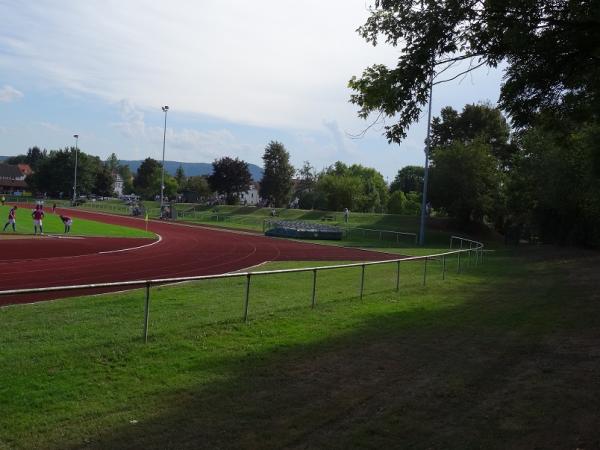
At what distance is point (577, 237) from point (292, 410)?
4177cm

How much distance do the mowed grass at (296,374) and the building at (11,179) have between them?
6229 inches

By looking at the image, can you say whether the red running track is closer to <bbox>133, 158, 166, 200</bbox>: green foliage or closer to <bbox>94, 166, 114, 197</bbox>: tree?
<bbox>94, 166, 114, 197</bbox>: tree

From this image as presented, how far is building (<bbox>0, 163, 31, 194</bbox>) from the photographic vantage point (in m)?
157

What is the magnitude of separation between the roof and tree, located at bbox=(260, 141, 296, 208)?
93.2 meters

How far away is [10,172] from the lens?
168500 mm

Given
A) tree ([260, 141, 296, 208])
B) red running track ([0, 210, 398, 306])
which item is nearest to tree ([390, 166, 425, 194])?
tree ([260, 141, 296, 208])

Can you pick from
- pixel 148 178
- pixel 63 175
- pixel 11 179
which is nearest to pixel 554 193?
pixel 63 175

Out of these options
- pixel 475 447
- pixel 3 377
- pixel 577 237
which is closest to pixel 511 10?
pixel 475 447

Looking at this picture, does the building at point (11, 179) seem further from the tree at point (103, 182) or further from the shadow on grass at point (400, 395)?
the shadow on grass at point (400, 395)

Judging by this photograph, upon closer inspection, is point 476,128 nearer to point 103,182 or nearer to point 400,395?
point 400,395

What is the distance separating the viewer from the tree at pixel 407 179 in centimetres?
13988

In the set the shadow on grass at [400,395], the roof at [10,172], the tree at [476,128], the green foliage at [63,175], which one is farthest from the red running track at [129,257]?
the roof at [10,172]

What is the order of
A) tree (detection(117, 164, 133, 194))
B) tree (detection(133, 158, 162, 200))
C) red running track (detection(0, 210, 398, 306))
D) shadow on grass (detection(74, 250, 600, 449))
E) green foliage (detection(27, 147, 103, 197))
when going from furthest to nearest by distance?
1. tree (detection(117, 164, 133, 194))
2. tree (detection(133, 158, 162, 200))
3. green foliage (detection(27, 147, 103, 197))
4. red running track (detection(0, 210, 398, 306))
5. shadow on grass (detection(74, 250, 600, 449))

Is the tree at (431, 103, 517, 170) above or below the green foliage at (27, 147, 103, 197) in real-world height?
above
